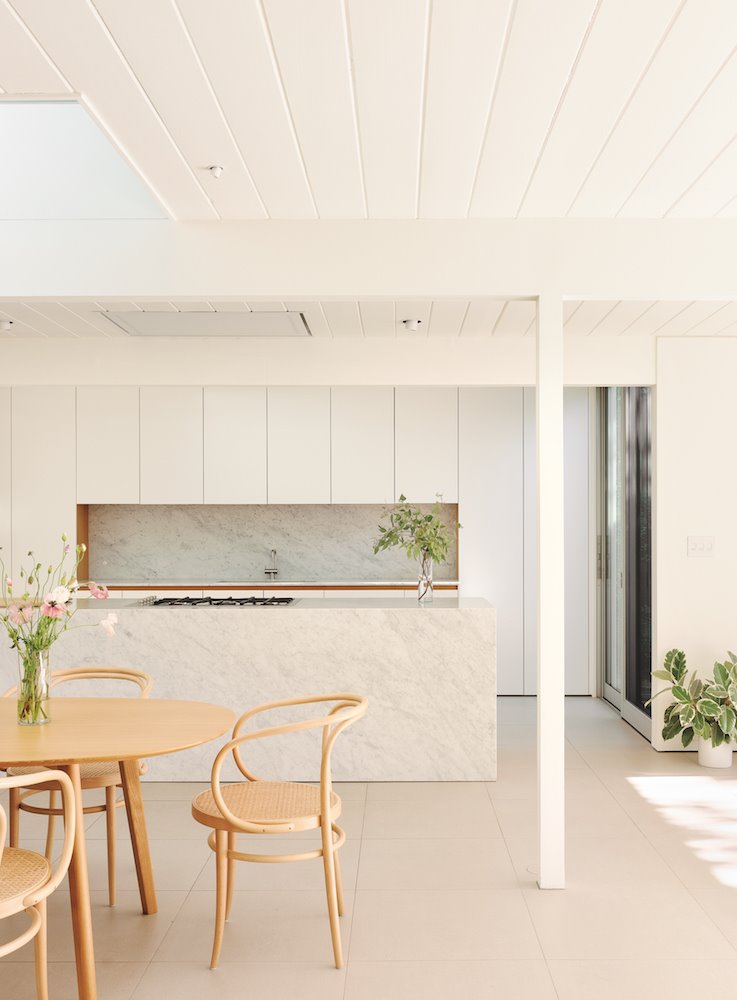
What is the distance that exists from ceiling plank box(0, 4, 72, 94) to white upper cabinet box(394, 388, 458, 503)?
4610mm

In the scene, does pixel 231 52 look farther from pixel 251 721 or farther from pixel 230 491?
pixel 230 491

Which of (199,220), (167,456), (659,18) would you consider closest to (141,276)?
(199,220)

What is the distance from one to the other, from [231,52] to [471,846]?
3190 mm

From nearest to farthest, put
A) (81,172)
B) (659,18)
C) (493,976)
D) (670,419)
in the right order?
1. (659,18)
2. (493,976)
3. (81,172)
4. (670,419)

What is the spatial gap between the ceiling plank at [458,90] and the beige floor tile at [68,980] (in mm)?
2699

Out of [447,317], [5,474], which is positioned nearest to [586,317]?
[447,317]

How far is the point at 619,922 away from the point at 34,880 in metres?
1.95

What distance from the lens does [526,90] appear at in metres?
2.54

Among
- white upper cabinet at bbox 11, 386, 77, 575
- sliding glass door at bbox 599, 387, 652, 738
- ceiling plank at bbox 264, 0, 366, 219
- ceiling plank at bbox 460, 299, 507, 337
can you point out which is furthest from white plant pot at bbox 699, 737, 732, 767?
white upper cabinet at bbox 11, 386, 77, 575

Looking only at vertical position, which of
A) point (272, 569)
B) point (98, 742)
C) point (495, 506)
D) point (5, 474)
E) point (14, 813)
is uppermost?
point (5, 474)

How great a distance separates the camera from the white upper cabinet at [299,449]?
698cm

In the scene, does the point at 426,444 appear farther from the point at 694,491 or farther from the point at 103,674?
the point at 103,674

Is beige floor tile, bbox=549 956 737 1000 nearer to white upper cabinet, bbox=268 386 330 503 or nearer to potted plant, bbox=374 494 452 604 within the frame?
potted plant, bbox=374 494 452 604

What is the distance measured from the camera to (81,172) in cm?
364
